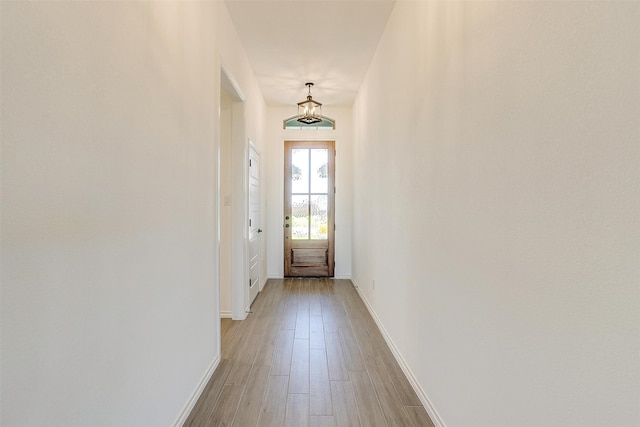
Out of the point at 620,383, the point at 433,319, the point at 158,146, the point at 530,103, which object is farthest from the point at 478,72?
the point at 158,146

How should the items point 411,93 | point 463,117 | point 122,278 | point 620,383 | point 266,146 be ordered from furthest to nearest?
point 266,146
point 411,93
point 463,117
point 122,278
point 620,383

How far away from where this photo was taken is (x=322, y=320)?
344cm

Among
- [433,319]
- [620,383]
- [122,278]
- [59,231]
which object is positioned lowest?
[433,319]

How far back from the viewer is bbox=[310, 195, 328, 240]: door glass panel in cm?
543

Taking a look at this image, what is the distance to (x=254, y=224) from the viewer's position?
418 centimetres

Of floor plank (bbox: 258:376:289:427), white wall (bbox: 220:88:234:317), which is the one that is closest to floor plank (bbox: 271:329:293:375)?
floor plank (bbox: 258:376:289:427)

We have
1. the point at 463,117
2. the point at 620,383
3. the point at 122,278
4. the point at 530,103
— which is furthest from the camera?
the point at 463,117

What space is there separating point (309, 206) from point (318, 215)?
0.69ft

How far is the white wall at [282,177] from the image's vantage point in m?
5.32

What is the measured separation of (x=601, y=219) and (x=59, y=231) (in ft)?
4.66

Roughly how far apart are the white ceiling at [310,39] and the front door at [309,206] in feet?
3.69

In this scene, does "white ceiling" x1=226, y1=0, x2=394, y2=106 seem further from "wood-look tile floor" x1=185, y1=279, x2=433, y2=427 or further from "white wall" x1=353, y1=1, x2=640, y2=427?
"wood-look tile floor" x1=185, y1=279, x2=433, y2=427

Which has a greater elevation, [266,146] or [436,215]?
[266,146]

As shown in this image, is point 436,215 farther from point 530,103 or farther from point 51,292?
point 51,292
